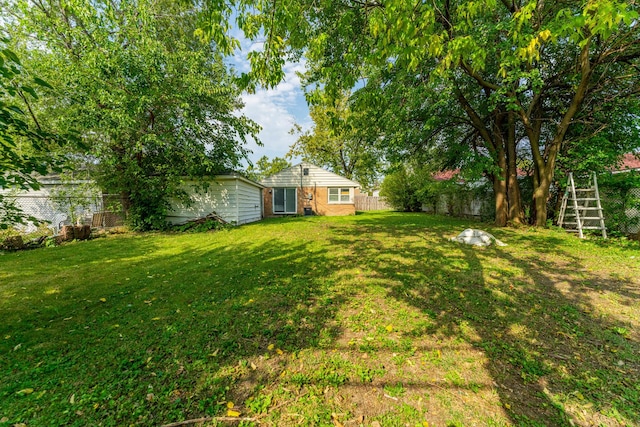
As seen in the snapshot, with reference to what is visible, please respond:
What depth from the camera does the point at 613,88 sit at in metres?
7.26

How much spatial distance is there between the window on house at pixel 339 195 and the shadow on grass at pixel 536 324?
12216mm

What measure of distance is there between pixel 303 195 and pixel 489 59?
12302mm

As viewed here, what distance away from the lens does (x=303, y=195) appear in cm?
1745

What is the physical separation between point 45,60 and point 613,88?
56.2 ft

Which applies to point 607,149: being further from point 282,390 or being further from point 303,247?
point 282,390

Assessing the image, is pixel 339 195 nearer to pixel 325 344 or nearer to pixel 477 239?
pixel 477 239

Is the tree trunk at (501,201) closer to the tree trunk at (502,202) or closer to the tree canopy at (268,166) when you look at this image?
the tree trunk at (502,202)

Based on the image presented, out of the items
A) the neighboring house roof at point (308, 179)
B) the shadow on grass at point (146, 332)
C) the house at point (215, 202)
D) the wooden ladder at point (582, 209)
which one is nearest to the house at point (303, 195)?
the neighboring house roof at point (308, 179)

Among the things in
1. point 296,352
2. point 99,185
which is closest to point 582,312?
point 296,352

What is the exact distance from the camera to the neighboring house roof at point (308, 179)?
17125 mm

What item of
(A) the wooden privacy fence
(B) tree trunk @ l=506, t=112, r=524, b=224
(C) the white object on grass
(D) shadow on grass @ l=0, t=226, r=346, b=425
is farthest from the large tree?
(A) the wooden privacy fence

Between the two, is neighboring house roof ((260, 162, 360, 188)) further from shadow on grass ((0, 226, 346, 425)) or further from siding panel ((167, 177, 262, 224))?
shadow on grass ((0, 226, 346, 425))

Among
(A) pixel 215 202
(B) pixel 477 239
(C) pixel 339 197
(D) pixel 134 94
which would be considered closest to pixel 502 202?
(B) pixel 477 239

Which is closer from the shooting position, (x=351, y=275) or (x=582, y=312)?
(x=582, y=312)
